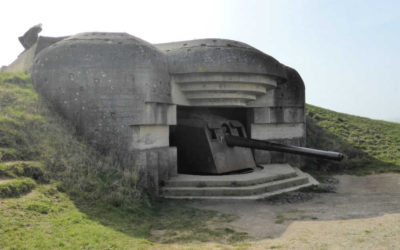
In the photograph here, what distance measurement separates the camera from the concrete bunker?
22.8 ft

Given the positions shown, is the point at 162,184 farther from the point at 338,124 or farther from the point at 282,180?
the point at 338,124

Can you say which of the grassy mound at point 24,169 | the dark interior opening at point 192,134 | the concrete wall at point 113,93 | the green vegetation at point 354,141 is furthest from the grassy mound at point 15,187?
the green vegetation at point 354,141

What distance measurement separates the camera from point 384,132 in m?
14.8

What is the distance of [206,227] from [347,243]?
1884 millimetres

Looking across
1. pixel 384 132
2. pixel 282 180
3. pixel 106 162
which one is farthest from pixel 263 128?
pixel 384 132

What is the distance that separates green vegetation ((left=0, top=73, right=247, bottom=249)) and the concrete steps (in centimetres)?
53

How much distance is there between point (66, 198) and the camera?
16.6 feet

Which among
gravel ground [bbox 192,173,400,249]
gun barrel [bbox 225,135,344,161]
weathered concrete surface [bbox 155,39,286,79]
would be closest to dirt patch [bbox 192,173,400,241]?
gravel ground [bbox 192,173,400,249]

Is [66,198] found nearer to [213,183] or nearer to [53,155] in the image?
[53,155]

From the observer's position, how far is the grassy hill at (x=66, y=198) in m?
4.03

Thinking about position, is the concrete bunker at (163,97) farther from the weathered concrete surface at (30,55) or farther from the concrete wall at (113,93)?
the weathered concrete surface at (30,55)

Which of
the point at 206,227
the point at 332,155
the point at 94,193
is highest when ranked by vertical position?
the point at 332,155

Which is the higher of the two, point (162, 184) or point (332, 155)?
point (332, 155)

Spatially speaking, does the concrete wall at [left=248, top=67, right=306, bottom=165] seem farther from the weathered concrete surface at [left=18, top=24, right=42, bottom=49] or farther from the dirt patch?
the weathered concrete surface at [left=18, top=24, right=42, bottom=49]
